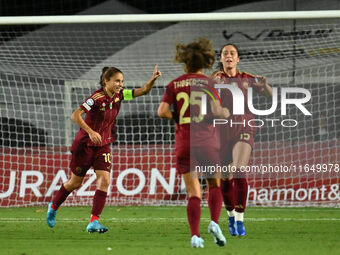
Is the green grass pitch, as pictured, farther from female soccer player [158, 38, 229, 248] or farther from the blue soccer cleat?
female soccer player [158, 38, 229, 248]

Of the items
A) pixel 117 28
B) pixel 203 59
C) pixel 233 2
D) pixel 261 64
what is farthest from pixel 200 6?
pixel 203 59

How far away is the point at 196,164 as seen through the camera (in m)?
5.98

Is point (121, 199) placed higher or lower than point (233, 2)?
lower

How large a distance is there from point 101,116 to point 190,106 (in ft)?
6.14

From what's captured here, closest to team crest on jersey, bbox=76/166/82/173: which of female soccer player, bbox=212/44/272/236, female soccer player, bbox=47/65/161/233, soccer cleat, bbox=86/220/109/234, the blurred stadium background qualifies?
female soccer player, bbox=47/65/161/233

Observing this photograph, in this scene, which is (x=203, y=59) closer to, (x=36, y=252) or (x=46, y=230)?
(x=36, y=252)

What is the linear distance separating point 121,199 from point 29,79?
106 inches

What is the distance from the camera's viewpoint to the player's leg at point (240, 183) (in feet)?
23.4

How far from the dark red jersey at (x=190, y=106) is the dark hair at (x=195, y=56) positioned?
8 centimetres

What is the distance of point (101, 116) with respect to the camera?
24.9 ft

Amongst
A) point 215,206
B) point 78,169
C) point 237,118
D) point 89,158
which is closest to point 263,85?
point 237,118

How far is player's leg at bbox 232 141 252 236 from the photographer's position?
7.13 meters

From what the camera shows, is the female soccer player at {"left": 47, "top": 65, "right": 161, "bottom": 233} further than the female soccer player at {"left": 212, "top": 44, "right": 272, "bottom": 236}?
Yes

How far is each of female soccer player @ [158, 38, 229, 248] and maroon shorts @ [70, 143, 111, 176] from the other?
1.73m
